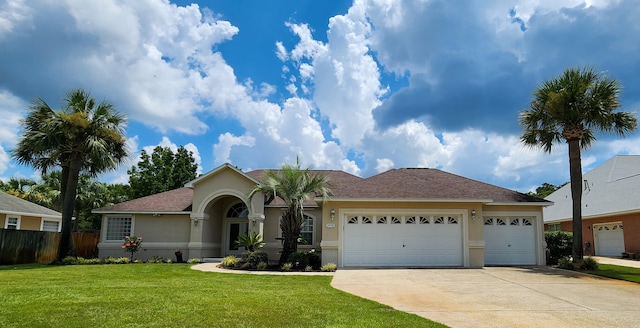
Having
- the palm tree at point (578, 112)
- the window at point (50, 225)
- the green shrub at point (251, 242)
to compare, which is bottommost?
the green shrub at point (251, 242)

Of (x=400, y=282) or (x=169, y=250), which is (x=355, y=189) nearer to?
(x=400, y=282)

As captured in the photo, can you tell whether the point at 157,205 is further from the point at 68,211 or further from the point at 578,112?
the point at 578,112

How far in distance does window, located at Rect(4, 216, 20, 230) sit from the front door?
12187 mm

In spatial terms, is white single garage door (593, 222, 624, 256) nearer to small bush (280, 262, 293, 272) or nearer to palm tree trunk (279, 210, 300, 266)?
palm tree trunk (279, 210, 300, 266)

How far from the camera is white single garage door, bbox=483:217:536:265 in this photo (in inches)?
735

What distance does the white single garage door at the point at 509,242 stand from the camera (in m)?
18.7

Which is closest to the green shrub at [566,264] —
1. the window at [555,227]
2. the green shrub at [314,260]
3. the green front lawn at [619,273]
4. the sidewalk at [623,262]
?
the green front lawn at [619,273]

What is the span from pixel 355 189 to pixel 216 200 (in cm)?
769

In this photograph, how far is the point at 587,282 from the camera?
12.8m

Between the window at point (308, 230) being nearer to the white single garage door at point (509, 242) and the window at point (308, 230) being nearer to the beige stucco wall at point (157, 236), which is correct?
the beige stucco wall at point (157, 236)

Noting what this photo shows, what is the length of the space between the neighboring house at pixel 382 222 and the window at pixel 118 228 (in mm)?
54

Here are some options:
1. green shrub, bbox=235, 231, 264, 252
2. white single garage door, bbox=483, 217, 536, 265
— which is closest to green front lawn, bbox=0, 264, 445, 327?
green shrub, bbox=235, 231, 264, 252

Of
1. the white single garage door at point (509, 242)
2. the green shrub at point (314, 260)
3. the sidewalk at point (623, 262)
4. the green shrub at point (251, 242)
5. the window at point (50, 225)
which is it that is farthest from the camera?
the window at point (50, 225)

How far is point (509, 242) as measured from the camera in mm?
18781
